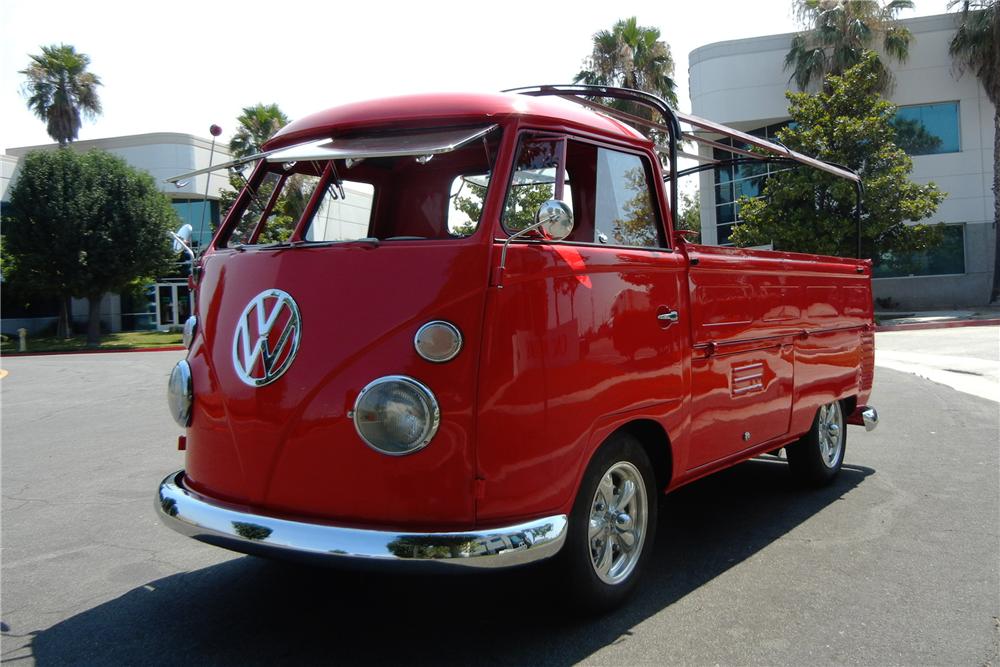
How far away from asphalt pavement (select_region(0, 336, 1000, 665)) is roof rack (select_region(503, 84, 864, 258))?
7.06 feet

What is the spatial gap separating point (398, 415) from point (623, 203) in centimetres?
183

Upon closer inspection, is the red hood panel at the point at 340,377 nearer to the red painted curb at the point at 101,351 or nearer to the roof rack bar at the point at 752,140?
the roof rack bar at the point at 752,140

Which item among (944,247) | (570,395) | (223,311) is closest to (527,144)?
(570,395)

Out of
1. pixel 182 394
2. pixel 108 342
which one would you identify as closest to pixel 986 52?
pixel 182 394

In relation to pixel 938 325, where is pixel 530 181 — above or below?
above

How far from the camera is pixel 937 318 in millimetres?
26094

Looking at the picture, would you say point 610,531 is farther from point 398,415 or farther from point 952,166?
point 952,166

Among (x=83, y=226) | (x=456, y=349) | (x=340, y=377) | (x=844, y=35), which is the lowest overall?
(x=340, y=377)

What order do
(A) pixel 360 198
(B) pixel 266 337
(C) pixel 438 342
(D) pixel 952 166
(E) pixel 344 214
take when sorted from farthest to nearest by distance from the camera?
(D) pixel 952 166
(A) pixel 360 198
(E) pixel 344 214
(B) pixel 266 337
(C) pixel 438 342

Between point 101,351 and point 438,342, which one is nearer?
point 438,342

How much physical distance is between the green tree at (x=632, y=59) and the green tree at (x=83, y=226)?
58.4 feet

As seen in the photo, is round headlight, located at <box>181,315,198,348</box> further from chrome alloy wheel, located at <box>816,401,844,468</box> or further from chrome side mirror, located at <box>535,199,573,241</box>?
chrome alloy wheel, located at <box>816,401,844,468</box>

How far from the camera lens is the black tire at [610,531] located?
3.61m

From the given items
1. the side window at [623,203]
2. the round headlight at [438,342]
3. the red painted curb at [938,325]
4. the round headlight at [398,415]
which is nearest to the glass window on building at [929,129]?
the red painted curb at [938,325]
